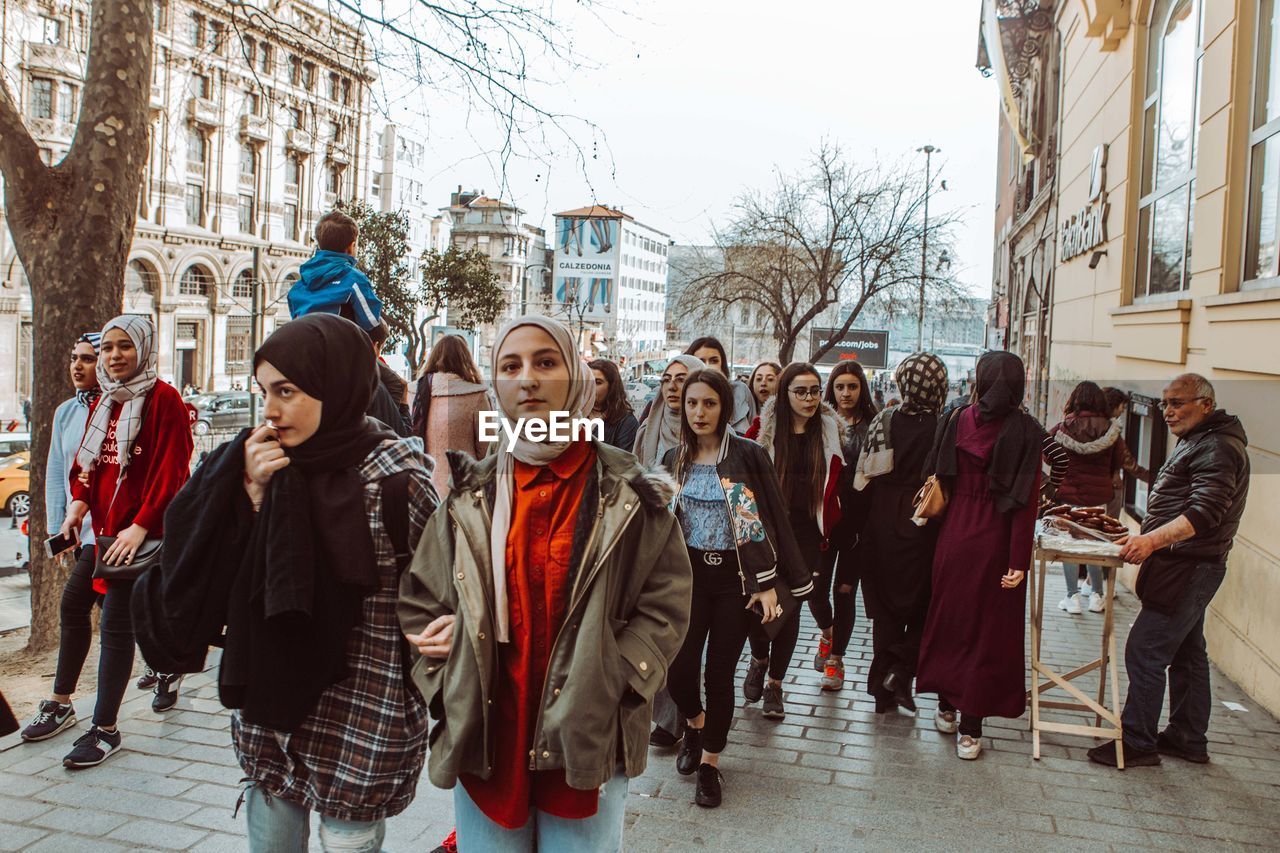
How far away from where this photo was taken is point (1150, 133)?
1080cm

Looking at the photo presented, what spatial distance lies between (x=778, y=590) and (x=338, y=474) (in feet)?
8.05

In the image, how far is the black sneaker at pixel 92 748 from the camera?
4.39 m

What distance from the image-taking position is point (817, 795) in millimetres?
4535

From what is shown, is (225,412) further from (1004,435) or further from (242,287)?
(1004,435)

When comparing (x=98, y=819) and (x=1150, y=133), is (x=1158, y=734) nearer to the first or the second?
(x=98, y=819)

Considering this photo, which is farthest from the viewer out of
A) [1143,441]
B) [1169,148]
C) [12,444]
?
[12,444]

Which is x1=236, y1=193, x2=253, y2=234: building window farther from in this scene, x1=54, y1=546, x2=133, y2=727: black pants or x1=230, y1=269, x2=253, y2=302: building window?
x1=54, y1=546, x2=133, y2=727: black pants

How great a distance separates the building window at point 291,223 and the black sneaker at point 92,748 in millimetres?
59183

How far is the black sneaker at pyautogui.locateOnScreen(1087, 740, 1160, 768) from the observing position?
4.99 meters

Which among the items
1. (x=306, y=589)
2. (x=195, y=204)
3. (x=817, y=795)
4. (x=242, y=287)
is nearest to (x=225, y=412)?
(x=195, y=204)

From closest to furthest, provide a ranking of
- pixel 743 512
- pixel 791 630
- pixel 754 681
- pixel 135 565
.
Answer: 1. pixel 135 565
2. pixel 743 512
3. pixel 791 630
4. pixel 754 681

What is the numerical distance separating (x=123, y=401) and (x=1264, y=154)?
732 cm

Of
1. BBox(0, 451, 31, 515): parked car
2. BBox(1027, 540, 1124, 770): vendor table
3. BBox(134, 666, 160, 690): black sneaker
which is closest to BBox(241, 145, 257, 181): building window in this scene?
BBox(0, 451, 31, 515): parked car

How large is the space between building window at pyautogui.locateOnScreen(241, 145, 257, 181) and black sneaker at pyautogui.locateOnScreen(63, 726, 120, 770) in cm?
5646
